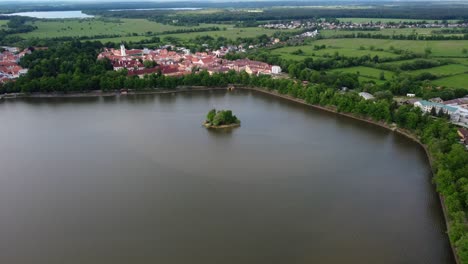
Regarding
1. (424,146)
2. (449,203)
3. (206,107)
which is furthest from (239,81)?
(449,203)

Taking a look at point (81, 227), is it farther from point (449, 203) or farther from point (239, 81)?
point (239, 81)

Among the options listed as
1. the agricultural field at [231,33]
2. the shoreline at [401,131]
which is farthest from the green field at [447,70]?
the agricultural field at [231,33]

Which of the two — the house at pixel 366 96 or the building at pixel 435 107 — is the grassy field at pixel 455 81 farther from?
the house at pixel 366 96

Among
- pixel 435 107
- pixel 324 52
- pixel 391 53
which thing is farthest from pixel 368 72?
pixel 435 107

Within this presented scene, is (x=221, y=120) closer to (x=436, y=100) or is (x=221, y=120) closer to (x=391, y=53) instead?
(x=436, y=100)

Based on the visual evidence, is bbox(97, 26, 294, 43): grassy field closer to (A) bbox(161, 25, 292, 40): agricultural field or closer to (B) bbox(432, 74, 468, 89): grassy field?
(A) bbox(161, 25, 292, 40): agricultural field

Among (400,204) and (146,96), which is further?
(146,96)

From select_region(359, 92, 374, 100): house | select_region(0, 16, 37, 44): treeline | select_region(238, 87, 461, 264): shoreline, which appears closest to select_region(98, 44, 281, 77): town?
select_region(238, 87, 461, 264): shoreline
